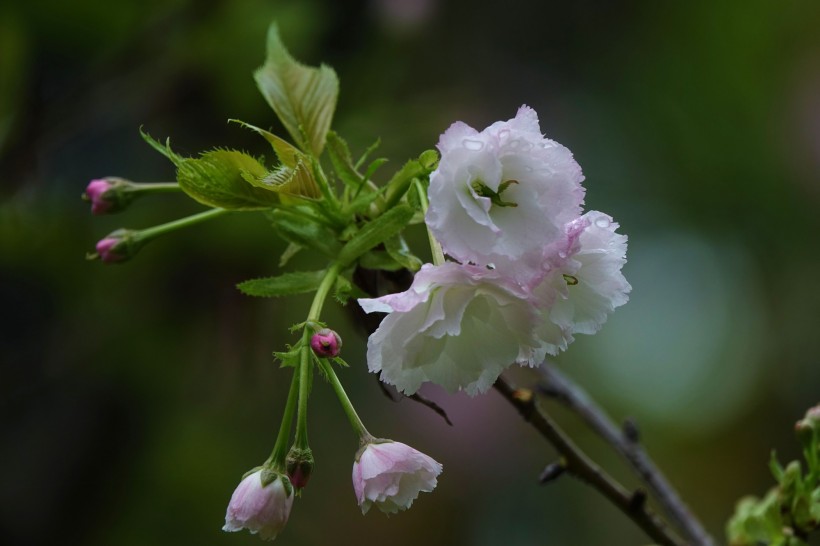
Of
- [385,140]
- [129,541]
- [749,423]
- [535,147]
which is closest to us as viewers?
[535,147]

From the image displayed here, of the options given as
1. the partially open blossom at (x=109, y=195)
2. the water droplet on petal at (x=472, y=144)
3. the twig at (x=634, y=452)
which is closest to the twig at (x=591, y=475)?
the twig at (x=634, y=452)

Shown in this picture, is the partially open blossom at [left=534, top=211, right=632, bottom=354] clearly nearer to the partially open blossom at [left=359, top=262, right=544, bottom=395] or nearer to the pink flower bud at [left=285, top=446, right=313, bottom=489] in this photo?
the partially open blossom at [left=359, top=262, right=544, bottom=395]

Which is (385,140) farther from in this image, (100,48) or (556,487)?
(556,487)

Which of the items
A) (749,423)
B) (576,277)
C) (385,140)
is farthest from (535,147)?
(749,423)

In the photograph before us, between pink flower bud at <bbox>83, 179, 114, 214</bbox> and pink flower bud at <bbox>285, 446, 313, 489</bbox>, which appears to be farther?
pink flower bud at <bbox>83, 179, 114, 214</bbox>

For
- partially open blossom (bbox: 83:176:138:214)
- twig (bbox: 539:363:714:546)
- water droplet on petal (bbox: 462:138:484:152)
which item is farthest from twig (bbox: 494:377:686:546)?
partially open blossom (bbox: 83:176:138:214)

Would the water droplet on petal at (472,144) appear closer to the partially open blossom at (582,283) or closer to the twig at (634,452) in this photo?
the partially open blossom at (582,283)

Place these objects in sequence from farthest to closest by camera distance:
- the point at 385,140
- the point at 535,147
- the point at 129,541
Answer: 1. the point at 129,541
2. the point at 385,140
3. the point at 535,147

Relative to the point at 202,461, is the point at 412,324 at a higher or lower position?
higher
